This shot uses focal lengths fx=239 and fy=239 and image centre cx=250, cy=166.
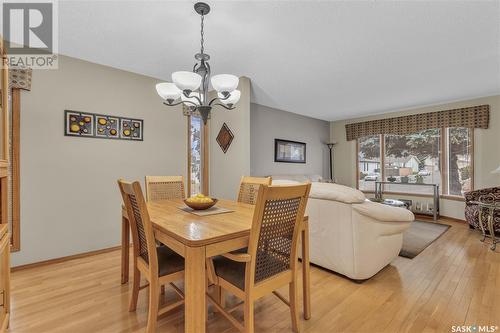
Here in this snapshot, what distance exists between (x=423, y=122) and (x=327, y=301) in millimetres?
4792

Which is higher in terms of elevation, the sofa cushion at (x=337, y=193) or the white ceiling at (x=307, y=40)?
the white ceiling at (x=307, y=40)

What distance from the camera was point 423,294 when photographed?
6.73 feet

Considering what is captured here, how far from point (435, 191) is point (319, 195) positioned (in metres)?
3.76

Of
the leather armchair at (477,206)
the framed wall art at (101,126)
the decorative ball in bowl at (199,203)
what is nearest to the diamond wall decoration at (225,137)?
the framed wall art at (101,126)

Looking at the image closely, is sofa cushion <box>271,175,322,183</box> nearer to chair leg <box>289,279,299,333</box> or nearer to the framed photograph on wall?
the framed photograph on wall

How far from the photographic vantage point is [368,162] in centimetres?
610

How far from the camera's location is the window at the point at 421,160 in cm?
469

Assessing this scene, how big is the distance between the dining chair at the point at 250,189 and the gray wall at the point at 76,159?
162 centimetres

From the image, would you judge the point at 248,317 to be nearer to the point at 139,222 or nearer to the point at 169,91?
the point at 139,222

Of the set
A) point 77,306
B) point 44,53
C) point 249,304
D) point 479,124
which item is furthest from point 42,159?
point 479,124

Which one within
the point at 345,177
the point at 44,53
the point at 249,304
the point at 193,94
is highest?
the point at 44,53

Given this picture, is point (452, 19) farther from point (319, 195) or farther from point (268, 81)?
point (268, 81)

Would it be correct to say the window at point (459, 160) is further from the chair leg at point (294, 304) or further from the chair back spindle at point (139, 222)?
the chair back spindle at point (139, 222)

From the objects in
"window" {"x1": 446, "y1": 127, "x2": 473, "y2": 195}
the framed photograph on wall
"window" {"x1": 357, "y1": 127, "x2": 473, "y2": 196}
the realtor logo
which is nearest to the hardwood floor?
the realtor logo
